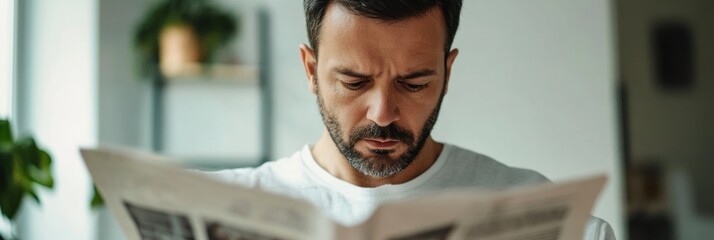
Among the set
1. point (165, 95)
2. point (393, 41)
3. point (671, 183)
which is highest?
point (393, 41)

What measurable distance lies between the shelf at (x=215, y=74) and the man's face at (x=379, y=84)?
1957mm

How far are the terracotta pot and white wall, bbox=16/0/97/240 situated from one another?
1.09 feet

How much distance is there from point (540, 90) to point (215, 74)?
119 centimetres

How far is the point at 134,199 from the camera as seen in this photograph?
3.13ft

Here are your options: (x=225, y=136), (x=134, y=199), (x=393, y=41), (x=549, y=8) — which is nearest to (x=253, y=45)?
(x=225, y=136)

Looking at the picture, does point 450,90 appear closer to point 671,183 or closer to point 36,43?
point 671,183

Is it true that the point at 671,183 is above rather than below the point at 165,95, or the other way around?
below

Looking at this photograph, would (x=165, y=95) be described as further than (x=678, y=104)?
Yes

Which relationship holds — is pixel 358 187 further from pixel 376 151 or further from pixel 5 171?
pixel 5 171

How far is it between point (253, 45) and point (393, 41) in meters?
2.24

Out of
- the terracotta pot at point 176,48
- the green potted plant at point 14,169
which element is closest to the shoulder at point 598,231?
the green potted plant at point 14,169

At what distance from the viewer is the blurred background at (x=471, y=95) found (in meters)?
2.78

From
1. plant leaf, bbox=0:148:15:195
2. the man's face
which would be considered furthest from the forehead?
plant leaf, bbox=0:148:15:195

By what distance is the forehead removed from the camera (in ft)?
4.12
